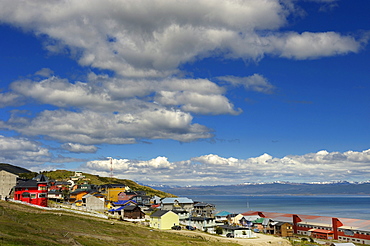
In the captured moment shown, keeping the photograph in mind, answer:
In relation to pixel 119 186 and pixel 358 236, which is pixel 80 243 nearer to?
pixel 358 236

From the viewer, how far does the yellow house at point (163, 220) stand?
8912 centimetres

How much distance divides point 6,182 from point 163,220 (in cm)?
4569

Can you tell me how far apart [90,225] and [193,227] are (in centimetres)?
3770

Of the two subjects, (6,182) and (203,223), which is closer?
(6,182)

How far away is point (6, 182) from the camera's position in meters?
93.7

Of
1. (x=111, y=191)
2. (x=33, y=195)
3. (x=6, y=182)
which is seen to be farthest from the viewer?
(x=111, y=191)

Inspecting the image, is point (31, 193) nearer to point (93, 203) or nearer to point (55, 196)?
point (93, 203)

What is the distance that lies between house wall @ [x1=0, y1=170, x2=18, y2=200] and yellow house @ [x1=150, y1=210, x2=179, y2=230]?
134ft

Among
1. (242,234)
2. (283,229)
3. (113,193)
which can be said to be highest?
(113,193)

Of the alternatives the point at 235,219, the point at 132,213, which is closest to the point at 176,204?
the point at 235,219

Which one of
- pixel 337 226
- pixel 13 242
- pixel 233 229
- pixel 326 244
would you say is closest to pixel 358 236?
pixel 337 226

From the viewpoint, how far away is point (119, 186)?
5778 inches

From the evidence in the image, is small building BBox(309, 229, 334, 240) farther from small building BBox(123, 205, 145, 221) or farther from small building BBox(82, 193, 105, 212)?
small building BBox(82, 193, 105, 212)

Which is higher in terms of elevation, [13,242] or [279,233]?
[13,242]
